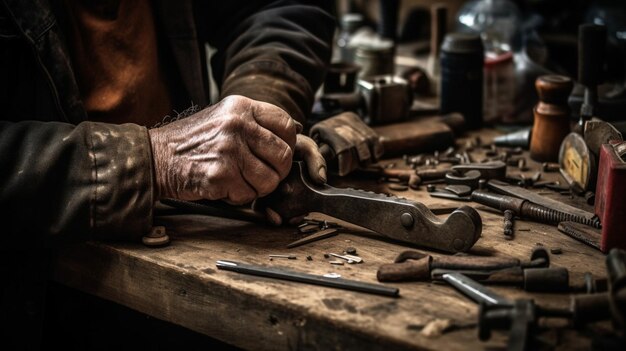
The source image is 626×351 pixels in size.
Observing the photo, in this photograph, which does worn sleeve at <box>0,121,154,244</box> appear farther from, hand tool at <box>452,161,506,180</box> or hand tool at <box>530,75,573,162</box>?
hand tool at <box>530,75,573,162</box>

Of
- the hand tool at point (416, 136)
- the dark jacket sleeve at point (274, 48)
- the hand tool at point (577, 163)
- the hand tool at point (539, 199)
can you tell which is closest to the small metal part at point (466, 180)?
the hand tool at point (539, 199)

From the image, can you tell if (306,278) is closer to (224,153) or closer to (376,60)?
(224,153)

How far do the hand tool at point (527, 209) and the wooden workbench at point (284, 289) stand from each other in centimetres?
2

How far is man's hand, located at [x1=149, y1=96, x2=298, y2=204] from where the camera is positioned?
5.18 ft

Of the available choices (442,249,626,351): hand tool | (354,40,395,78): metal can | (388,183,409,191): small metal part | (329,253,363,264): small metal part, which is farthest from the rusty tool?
(354,40,395,78): metal can

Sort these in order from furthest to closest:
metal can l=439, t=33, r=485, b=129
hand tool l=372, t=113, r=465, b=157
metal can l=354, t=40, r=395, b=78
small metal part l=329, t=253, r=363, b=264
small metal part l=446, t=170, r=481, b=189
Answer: metal can l=354, t=40, r=395, b=78 → metal can l=439, t=33, r=485, b=129 → hand tool l=372, t=113, r=465, b=157 → small metal part l=446, t=170, r=481, b=189 → small metal part l=329, t=253, r=363, b=264

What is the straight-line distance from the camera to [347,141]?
1962mm

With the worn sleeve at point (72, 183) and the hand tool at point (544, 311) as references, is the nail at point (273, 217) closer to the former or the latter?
the worn sleeve at point (72, 183)

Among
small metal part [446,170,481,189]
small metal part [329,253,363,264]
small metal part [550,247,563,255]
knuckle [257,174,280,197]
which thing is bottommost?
small metal part [550,247,563,255]

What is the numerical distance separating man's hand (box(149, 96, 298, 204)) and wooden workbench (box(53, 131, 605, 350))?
112 mm

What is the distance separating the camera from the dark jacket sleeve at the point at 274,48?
205 centimetres

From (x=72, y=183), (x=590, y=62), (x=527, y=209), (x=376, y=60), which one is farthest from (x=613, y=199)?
(x=376, y=60)

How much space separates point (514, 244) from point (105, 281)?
0.86 m

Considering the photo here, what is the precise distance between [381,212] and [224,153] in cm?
35
